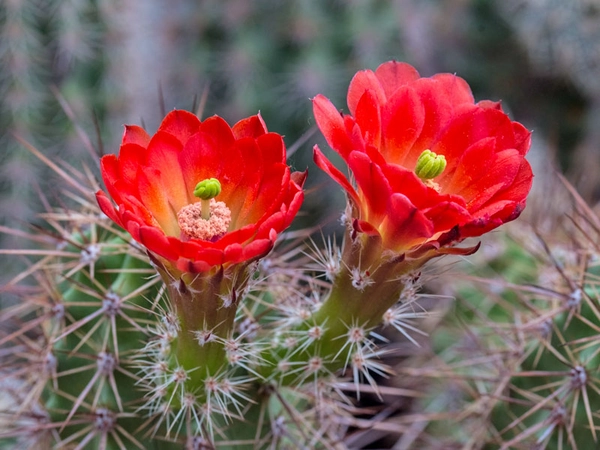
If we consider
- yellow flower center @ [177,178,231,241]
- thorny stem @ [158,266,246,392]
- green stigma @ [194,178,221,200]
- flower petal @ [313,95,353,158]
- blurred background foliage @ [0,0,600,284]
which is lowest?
blurred background foliage @ [0,0,600,284]

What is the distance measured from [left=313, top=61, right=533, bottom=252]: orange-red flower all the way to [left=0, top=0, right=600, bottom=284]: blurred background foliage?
47cm

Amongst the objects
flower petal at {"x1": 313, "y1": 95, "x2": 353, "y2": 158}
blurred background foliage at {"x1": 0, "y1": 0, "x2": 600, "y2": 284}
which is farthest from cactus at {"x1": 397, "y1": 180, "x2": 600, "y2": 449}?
blurred background foliage at {"x1": 0, "y1": 0, "x2": 600, "y2": 284}

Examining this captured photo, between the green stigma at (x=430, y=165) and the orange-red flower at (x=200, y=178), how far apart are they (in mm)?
134

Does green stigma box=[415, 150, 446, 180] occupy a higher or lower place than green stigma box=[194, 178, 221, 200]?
higher

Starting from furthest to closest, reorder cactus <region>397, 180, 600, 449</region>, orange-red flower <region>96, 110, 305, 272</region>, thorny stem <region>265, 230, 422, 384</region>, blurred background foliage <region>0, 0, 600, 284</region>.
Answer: blurred background foliage <region>0, 0, 600, 284</region>
cactus <region>397, 180, 600, 449</region>
thorny stem <region>265, 230, 422, 384</region>
orange-red flower <region>96, 110, 305, 272</region>

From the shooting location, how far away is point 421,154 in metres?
0.80

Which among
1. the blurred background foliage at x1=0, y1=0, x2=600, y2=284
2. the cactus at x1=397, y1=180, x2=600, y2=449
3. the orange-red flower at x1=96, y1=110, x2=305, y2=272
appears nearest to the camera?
the orange-red flower at x1=96, y1=110, x2=305, y2=272

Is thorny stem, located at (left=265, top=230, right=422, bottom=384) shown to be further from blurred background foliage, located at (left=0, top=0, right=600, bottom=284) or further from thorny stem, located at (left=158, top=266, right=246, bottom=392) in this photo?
blurred background foliage, located at (left=0, top=0, right=600, bottom=284)

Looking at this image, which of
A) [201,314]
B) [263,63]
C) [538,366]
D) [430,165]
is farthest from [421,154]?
[263,63]

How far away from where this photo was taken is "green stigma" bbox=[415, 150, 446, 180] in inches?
30.2

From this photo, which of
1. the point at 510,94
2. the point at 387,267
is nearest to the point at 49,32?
the point at 387,267

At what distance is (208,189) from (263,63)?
1.51 metres

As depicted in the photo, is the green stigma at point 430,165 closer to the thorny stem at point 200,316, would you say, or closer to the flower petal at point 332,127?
the flower petal at point 332,127

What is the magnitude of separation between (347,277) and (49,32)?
50.0 inches
